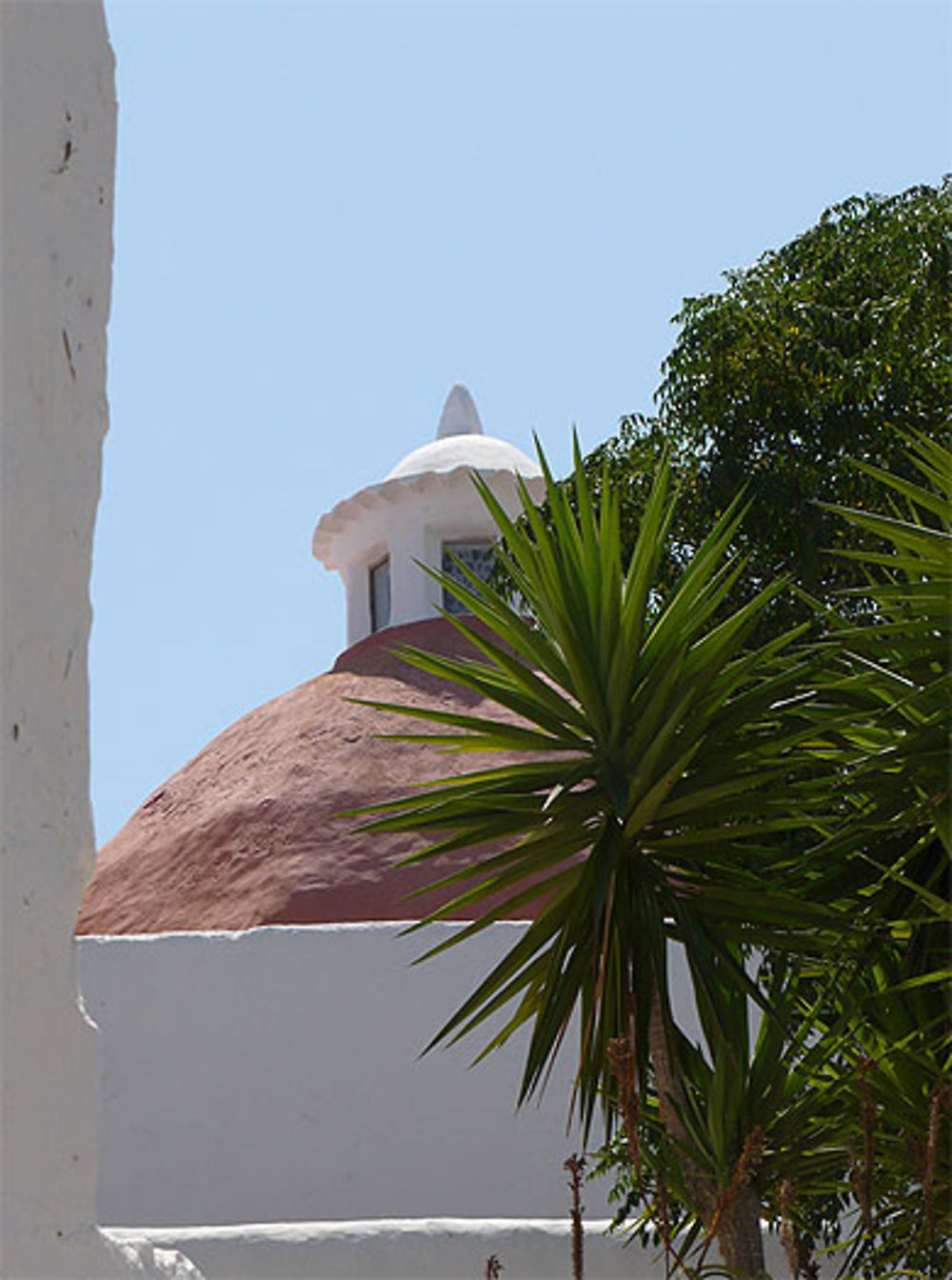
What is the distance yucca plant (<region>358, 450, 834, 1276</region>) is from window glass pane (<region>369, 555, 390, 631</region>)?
7769 millimetres

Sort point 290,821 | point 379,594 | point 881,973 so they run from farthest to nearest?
1. point 379,594
2. point 290,821
3. point 881,973

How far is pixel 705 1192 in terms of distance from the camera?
508cm

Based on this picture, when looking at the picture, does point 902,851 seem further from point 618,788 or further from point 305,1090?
point 305,1090

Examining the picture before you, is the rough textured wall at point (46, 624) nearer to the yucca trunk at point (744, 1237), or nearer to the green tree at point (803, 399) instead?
the yucca trunk at point (744, 1237)

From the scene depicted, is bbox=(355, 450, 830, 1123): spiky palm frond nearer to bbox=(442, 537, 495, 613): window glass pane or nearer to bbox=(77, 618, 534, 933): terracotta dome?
bbox=(77, 618, 534, 933): terracotta dome

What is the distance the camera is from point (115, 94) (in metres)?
2.32

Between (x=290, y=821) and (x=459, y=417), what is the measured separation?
4.85 metres

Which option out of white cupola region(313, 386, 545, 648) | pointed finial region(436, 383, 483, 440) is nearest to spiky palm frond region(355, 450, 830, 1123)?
white cupola region(313, 386, 545, 648)

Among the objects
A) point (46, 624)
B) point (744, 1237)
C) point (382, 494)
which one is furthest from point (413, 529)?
point (46, 624)

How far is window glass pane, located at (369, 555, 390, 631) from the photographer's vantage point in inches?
534

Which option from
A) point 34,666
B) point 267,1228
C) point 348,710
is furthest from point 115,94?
point 348,710

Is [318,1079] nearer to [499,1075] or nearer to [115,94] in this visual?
[499,1075]

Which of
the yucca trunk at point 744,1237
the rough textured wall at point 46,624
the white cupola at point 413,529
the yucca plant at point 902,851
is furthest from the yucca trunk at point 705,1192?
the white cupola at point 413,529

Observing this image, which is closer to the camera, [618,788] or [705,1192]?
[705,1192]
